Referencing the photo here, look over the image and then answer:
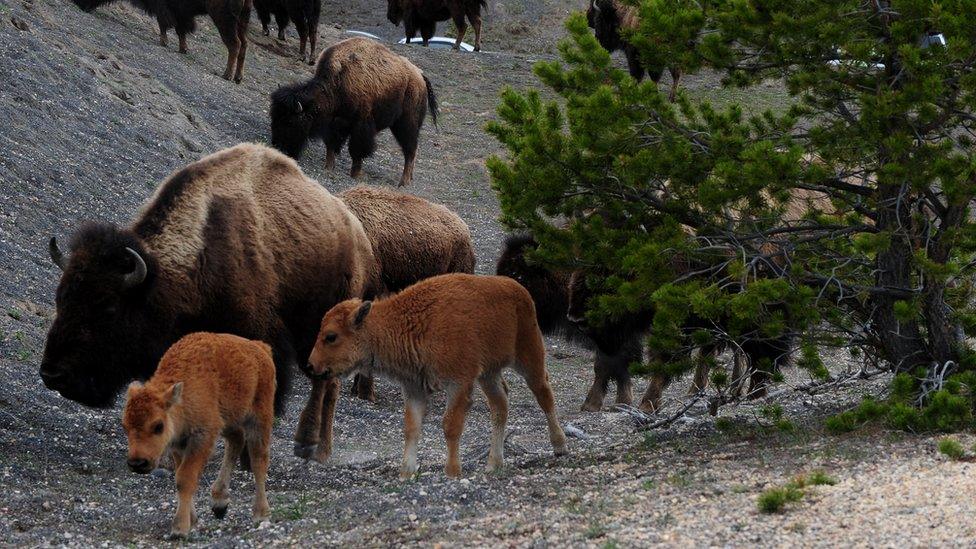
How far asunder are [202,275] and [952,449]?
477 centimetres

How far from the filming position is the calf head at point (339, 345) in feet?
25.9

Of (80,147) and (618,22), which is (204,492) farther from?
(618,22)

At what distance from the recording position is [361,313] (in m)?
7.90

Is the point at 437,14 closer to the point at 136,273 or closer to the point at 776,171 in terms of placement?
the point at 136,273

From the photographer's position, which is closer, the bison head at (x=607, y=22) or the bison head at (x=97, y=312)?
the bison head at (x=97, y=312)

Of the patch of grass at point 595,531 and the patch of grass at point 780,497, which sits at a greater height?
the patch of grass at point 780,497

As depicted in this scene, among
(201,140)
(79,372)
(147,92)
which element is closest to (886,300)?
(79,372)

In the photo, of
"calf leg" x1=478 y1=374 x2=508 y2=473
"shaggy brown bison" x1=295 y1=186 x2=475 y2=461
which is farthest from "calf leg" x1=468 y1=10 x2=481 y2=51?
"calf leg" x1=478 y1=374 x2=508 y2=473

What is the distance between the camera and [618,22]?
1130 inches

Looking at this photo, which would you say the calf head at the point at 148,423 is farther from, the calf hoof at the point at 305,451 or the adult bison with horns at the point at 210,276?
the calf hoof at the point at 305,451

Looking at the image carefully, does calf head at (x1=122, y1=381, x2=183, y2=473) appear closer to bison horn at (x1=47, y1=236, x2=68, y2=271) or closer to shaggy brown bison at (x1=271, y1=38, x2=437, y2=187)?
bison horn at (x1=47, y1=236, x2=68, y2=271)

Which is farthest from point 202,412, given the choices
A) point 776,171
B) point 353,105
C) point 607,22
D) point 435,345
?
point 607,22

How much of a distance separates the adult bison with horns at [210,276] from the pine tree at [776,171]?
67.3 inches

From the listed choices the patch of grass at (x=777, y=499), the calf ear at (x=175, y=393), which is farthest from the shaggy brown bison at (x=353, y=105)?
the patch of grass at (x=777, y=499)
